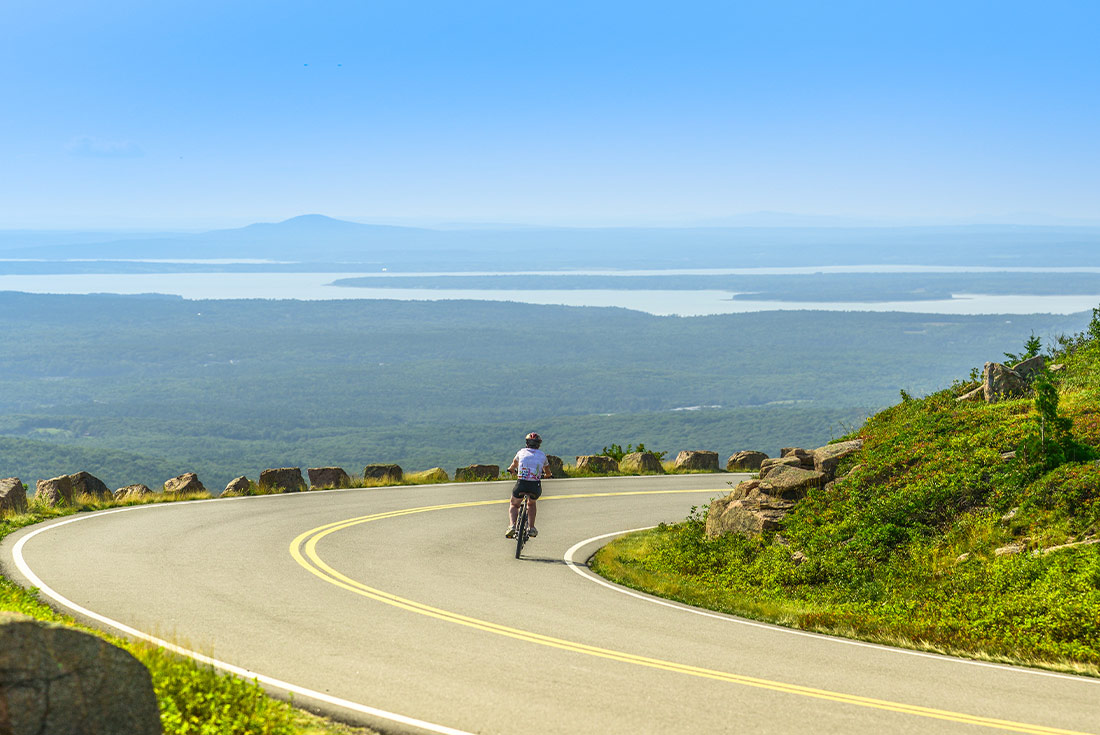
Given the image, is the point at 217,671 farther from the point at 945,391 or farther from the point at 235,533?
the point at 945,391

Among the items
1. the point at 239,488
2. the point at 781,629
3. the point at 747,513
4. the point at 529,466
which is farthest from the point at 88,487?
the point at 781,629

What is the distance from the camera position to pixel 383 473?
98.2ft

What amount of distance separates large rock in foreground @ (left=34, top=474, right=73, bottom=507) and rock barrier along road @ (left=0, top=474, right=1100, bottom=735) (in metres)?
3.52

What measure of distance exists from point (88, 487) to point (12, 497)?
2891 mm

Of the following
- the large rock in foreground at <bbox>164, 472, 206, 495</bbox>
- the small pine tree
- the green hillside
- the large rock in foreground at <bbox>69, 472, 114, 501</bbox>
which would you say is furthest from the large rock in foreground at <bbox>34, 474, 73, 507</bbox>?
the small pine tree

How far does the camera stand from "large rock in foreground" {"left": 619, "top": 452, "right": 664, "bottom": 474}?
32.4 meters

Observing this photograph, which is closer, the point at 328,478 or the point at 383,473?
the point at 328,478

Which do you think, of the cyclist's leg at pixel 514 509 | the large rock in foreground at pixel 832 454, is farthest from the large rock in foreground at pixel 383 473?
the large rock in foreground at pixel 832 454

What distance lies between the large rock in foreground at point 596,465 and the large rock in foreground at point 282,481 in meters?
8.86

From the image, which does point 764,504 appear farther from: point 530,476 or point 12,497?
point 12,497

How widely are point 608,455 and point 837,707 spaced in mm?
26879

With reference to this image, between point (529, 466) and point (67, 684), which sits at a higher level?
point (67, 684)

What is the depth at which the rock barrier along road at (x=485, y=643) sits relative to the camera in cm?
855

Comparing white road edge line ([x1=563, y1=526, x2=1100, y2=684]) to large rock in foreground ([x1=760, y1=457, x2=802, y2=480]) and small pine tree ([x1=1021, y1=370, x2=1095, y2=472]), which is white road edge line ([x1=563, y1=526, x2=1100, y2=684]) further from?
small pine tree ([x1=1021, y1=370, x2=1095, y2=472])
